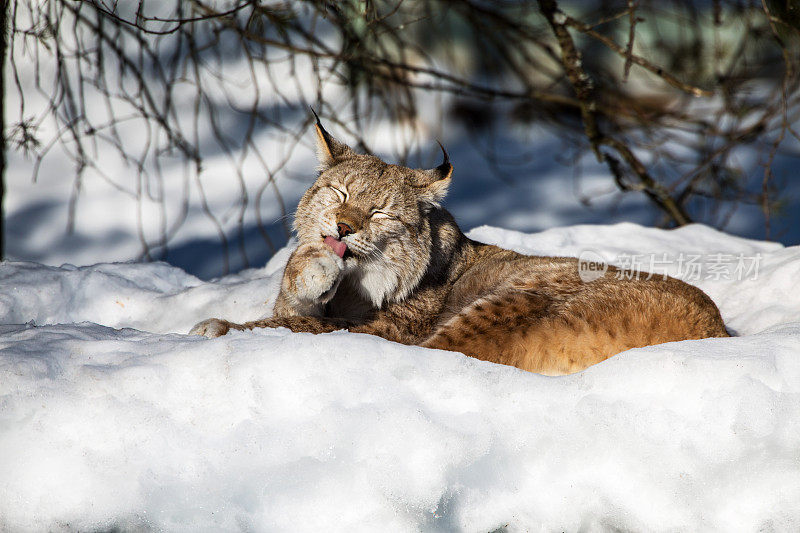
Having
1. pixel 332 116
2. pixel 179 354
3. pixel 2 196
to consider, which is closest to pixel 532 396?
pixel 179 354

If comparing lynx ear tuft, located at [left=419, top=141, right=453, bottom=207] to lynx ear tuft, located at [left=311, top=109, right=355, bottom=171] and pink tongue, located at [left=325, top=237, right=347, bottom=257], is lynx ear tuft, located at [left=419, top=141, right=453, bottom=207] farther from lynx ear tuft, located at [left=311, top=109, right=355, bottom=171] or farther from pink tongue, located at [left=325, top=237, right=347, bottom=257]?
pink tongue, located at [left=325, top=237, right=347, bottom=257]

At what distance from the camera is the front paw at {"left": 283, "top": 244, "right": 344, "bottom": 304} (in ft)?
7.49

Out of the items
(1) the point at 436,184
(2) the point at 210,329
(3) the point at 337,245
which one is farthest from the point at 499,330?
(2) the point at 210,329

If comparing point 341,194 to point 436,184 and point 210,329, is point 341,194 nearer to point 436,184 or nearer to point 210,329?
point 436,184

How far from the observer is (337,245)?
2346 millimetres

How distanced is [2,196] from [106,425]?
2.63m

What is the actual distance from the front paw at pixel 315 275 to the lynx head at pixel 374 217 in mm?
49

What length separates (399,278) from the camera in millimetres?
2555

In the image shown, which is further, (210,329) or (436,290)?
(436,290)

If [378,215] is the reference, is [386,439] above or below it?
below

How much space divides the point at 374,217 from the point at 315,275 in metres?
0.36

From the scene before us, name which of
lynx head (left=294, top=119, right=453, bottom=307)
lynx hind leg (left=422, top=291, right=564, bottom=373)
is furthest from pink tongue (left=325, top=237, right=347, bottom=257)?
lynx hind leg (left=422, top=291, right=564, bottom=373)

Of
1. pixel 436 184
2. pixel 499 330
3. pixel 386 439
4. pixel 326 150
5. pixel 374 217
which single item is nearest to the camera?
pixel 386 439

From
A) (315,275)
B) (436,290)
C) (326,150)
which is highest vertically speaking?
(326,150)
